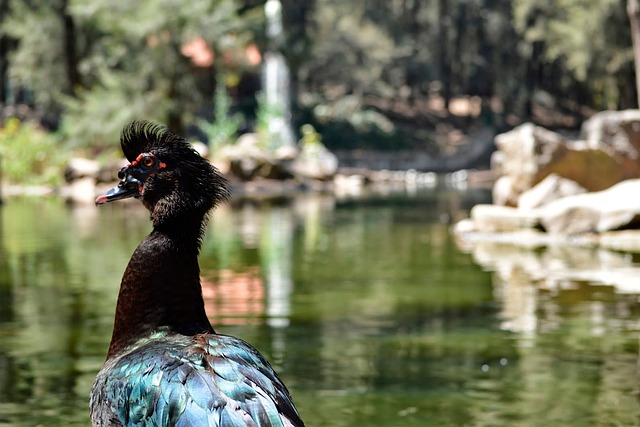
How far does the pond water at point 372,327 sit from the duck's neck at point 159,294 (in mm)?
2762

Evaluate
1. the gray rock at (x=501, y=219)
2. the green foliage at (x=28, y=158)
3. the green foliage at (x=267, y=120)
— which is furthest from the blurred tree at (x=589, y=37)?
the gray rock at (x=501, y=219)

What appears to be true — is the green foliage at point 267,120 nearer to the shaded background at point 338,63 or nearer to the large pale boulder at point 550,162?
the shaded background at point 338,63

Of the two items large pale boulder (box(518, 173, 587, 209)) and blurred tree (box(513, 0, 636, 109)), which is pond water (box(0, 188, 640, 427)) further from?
blurred tree (box(513, 0, 636, 109))

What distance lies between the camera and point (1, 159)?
37500 millimetres

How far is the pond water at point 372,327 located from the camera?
7.97 m

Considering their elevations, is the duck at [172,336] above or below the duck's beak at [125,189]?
below

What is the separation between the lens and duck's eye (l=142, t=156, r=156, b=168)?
4.90 m

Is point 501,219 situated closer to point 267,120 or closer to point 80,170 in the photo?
point 80,170

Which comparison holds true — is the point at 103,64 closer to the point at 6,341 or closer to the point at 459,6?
the point at 459,6

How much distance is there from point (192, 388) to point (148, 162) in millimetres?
1159

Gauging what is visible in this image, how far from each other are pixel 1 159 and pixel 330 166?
11.8 metres

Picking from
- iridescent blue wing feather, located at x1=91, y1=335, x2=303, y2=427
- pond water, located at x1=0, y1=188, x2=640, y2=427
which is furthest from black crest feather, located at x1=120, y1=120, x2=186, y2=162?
pond water, located at x1=0, y1=188, x2=640, y2=427

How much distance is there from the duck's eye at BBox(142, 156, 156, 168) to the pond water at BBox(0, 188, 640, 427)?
2.96 metres

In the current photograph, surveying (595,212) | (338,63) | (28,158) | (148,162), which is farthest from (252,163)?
(148,162)
